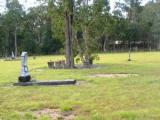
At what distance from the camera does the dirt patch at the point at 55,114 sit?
8730 millimetres

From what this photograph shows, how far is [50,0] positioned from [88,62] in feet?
19.0

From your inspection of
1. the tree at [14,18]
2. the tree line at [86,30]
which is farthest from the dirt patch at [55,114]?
the tree at [14,18]

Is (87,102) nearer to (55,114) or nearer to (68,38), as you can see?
(55,114)

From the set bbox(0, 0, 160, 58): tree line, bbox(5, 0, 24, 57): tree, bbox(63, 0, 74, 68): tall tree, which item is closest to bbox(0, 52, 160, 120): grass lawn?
bbox(63, 0, 74, 68): tall tree

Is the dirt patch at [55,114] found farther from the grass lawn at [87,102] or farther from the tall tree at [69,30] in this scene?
the tall tree at [69,30]

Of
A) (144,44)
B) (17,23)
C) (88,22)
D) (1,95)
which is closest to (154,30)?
(144,44)

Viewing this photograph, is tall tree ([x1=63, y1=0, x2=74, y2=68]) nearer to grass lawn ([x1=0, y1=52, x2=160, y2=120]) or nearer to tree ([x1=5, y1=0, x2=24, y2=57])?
grass lawn ([x1=0, y1=52, x2=160, y2=120])

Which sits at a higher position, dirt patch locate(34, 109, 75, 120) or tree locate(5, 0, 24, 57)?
tree locate(5, 0, 24, 57)

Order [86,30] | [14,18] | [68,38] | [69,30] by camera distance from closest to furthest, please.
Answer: [68,38] → [69,30] → [86,30] → [14,18]

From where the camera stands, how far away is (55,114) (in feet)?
30.0

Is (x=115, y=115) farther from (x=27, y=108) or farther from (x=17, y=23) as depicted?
(x=17, y=23)

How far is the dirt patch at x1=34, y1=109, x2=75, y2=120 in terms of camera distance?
8730mm

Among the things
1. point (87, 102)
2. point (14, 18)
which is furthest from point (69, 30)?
point (14, 18)

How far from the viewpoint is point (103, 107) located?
9906 mm
